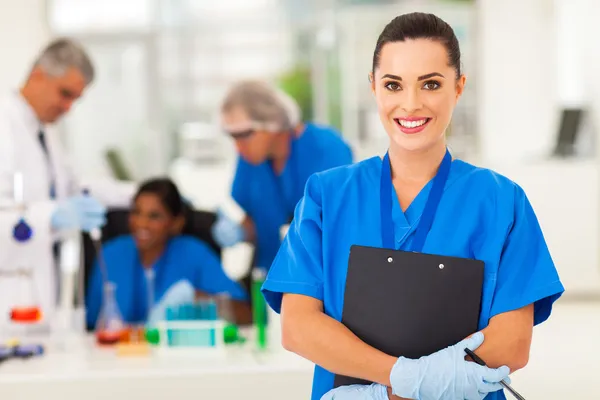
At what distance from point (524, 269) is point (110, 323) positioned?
1.33m

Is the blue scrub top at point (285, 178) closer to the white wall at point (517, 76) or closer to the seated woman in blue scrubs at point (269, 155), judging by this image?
the seated woman in blue scrubs at point (269, 155)

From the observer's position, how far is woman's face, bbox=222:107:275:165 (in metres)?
2.71

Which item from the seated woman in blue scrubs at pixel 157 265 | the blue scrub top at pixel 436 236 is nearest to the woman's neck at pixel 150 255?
the seated woman in blue scrubs at pixel 157 265

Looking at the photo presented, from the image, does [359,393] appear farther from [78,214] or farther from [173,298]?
[78,214]

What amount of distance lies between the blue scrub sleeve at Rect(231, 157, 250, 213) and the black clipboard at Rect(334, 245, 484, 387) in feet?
5.61

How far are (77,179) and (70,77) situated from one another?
0.40m

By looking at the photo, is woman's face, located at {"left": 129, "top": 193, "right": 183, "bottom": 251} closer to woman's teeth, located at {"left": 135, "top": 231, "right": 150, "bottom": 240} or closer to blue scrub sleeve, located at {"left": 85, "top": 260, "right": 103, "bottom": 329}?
woman's teeth, located at {"left": 135, "top": 231, "right": 150, "bottom": 240}

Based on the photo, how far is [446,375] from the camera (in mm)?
1149

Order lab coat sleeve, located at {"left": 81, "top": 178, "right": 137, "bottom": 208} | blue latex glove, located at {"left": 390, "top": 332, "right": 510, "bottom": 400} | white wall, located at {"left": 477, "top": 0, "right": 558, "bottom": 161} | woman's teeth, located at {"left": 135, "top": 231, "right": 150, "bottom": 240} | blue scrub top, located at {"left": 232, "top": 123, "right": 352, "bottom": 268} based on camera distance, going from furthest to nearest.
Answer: white wall, located at {"left": 477, "top": 0, "right": 558, "bottom": 161} → blue scrub top, located at {"left": 232, "top": 123, "right": 352, "bottom": 268} → lab coat sleeve, located at {"left": 81, "top": 178, "right": 137, "bottom": 208} → woman's teeth, located at {"left": 135, "top": 231, "right": 150, "bottom": 240} → blue latex glove, located at {"left": 390, "top": 332, "right": 510, "bottom": 400}

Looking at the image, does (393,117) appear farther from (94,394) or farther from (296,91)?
(296,91)

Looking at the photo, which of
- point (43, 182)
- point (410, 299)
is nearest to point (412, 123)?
point (410, 299)

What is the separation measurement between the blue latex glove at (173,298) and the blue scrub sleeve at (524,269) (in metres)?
1.30

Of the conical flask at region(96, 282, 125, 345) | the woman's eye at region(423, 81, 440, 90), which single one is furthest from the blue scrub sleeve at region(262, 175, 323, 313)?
the conical flask at region(96, 282, 125, 345)

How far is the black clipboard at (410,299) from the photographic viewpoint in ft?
3.92
